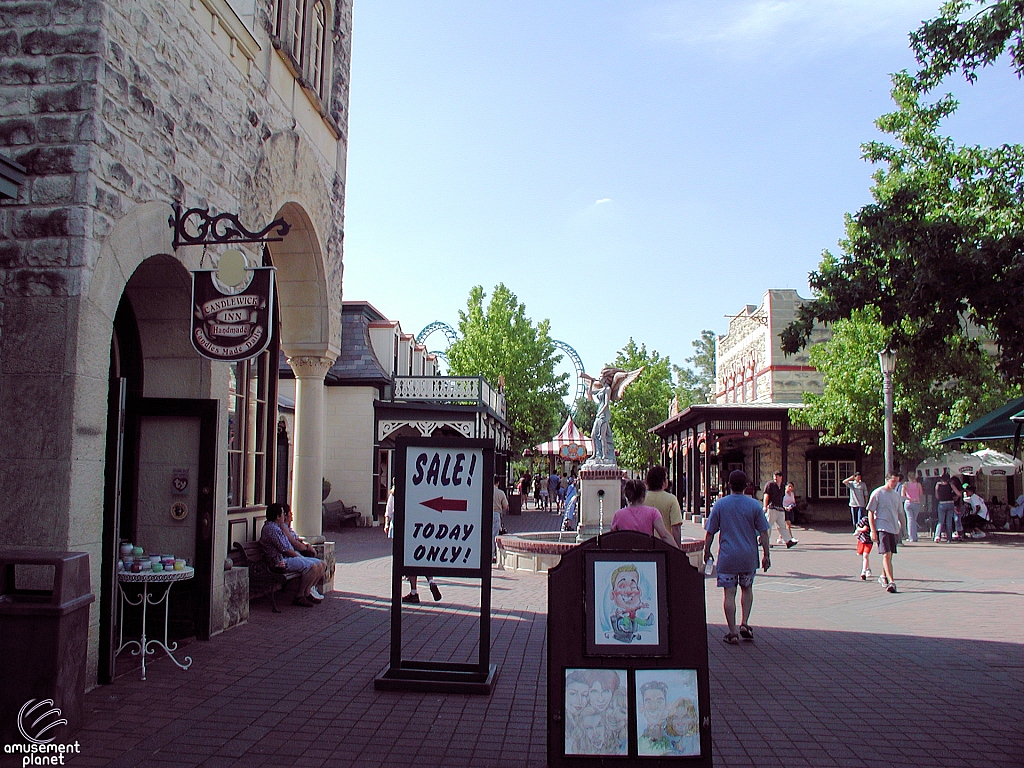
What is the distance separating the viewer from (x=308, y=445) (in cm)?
1118

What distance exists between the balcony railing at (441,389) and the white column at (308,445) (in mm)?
16313

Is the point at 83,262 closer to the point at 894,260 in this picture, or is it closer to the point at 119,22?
the point at 119,22

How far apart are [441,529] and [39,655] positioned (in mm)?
2566

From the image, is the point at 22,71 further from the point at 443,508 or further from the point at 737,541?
the point at 737,541

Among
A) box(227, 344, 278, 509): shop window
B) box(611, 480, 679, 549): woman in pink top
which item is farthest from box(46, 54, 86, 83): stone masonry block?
box(611, 480, 679, 549): woman in pink top

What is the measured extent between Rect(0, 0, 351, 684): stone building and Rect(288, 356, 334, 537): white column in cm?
71

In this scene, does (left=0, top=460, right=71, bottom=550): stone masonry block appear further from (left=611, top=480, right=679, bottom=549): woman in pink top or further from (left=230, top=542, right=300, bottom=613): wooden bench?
(left=611, top=480, right=679, bottom=549): woman in pink top

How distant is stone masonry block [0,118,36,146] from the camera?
565 centimetres

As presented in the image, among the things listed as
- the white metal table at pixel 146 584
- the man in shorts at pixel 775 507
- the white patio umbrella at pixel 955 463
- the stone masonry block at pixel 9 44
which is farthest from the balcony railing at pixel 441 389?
the stone masonry block at pixel 9 44

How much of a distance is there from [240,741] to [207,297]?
3.41 metres

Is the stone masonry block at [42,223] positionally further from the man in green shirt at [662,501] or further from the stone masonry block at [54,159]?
the man in green shirt at [662,501]

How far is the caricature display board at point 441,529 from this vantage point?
19.4 ft

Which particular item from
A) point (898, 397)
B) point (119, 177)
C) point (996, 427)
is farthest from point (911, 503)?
point (119, 177)

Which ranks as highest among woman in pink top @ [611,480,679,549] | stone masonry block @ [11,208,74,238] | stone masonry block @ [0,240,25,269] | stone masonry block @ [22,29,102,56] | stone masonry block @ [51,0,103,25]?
stone masonry block @ [51,0,103,25]
